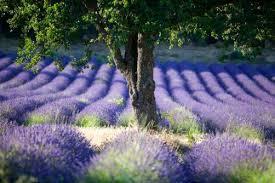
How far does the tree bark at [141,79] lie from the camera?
7.12m

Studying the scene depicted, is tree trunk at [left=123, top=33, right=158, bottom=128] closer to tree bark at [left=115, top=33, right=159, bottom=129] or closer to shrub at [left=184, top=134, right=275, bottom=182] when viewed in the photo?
tree bark at [left=115, top=33, right=159, bottom=129]

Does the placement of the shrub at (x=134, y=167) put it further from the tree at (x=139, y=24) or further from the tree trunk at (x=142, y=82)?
the tree trunk at (x=142, y=82)

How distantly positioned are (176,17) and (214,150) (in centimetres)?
187

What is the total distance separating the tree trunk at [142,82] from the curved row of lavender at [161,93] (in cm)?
129

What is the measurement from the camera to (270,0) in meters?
6.69

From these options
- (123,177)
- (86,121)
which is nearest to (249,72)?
(86,121)

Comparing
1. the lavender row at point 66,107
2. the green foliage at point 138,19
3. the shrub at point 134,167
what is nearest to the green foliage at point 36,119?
the lavender row at point 66,107

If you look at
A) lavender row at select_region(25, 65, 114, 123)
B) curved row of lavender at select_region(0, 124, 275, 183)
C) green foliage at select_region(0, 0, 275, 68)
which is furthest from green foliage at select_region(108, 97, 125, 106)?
curved row of lavender at select_region(0, 124, 275, 183)

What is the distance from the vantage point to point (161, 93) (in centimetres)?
1418

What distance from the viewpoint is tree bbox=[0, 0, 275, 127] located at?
5.70 metres

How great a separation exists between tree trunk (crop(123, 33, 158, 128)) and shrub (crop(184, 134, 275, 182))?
190 centimetres

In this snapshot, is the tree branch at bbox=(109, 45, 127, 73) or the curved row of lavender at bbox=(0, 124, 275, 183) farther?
the tree branch at bbox=(109, 45, 127, 73)

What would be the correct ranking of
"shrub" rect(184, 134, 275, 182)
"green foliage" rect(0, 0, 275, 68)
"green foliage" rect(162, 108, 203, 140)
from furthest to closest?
"green foliage" rect(162, 108, 203, 140) < "green foliage" rect(0, 0, 275, 68) < "shrub" rect(184, 134, 275, 182)

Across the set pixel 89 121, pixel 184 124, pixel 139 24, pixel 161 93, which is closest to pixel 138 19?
pixel 139 24
